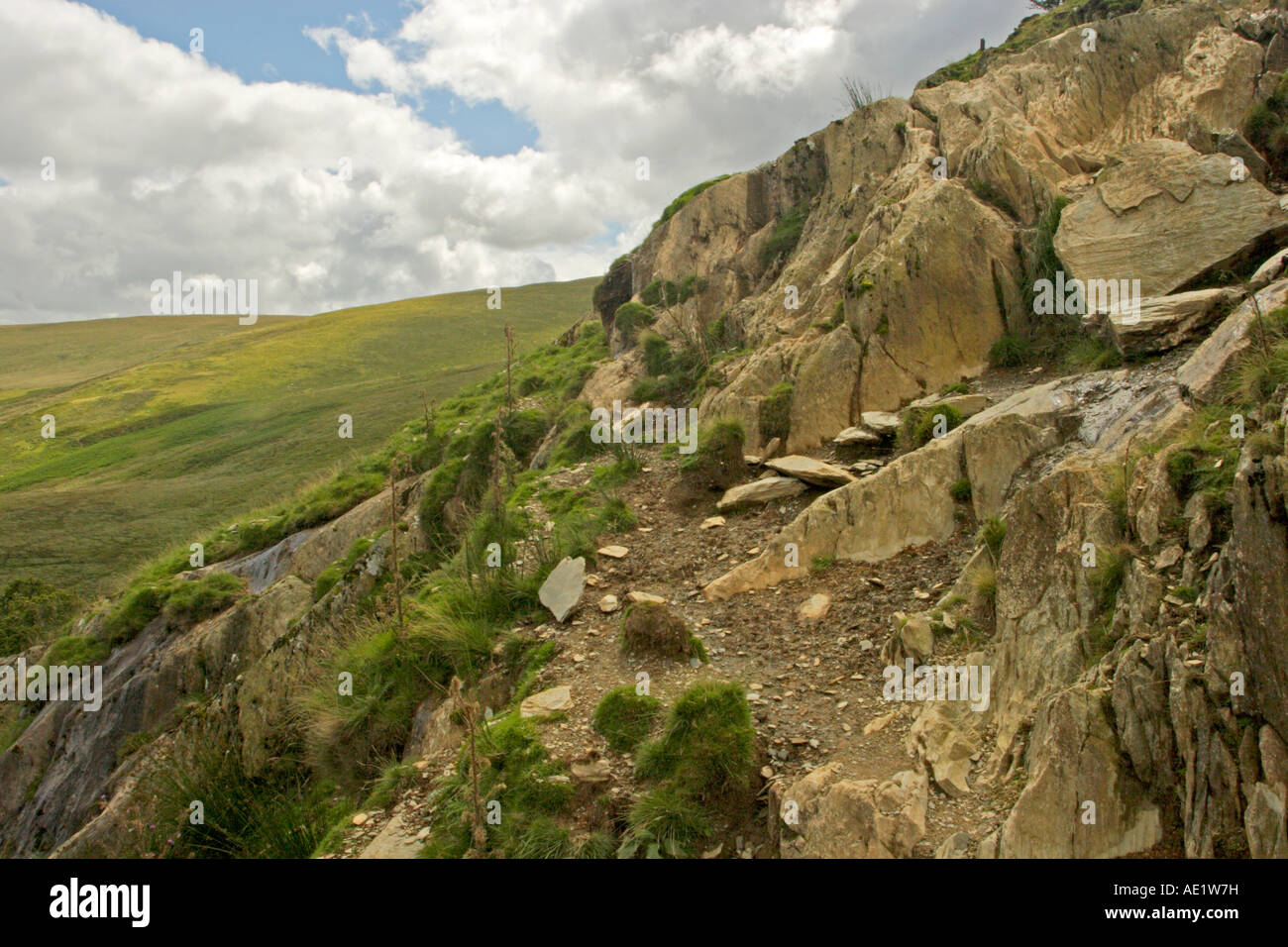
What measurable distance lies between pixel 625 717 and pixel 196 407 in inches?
2814

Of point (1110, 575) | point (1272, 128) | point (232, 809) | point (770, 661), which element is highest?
point (1272, 128)

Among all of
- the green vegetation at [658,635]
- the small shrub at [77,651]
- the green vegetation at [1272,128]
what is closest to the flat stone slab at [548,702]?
the green vegetation at [658,635]

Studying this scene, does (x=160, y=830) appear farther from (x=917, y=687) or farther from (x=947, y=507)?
(x=947, y=507)

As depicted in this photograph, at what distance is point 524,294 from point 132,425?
5624 cm

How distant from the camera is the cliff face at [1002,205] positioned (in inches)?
445

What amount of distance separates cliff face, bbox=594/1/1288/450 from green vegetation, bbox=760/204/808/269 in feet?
4.97

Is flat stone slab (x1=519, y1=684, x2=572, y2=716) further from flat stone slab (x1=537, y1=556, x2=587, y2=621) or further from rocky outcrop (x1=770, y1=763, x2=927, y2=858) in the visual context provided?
rocky outcrop (x1=770, y1=763, x2=927, y2=858)

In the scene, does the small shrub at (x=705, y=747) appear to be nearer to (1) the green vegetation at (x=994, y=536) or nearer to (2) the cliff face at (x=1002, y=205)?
(1) the green vegetation at (x=994, y=536)

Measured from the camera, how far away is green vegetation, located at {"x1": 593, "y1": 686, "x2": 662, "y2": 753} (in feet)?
24.0

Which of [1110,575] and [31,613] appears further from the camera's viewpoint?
[31,613]

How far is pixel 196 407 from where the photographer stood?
66438 millimetres

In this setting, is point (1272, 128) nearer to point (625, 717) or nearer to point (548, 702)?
point (625, 717)

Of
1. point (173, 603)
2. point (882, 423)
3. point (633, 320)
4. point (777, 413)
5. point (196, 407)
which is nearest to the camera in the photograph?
point (882, 423)

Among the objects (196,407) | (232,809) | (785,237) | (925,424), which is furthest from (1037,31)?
(196,407)
